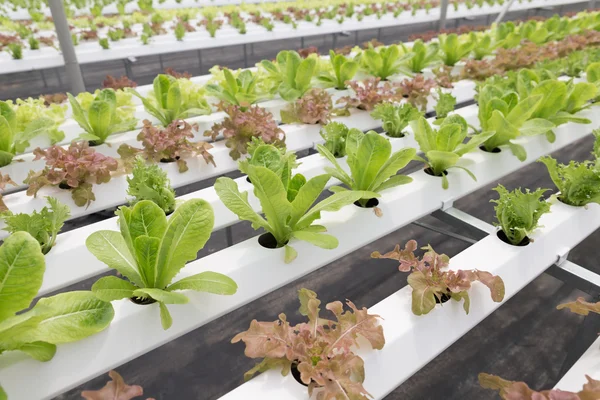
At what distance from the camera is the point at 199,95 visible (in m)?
2.79

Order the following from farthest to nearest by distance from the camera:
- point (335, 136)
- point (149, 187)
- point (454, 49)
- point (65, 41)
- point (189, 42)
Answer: point (189, 42), point (454, 49), point (65, 41), point (335, 136), point (149, 187)

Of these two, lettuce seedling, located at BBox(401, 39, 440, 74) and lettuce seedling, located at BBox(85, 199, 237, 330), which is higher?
lettuce seedling, located at BBox(401, 39, 440, 74)

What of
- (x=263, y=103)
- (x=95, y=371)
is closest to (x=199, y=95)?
(x=263, y=103)

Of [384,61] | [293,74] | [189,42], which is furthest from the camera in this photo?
[189,42]

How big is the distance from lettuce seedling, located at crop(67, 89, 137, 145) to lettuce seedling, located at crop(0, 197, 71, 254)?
0.76m

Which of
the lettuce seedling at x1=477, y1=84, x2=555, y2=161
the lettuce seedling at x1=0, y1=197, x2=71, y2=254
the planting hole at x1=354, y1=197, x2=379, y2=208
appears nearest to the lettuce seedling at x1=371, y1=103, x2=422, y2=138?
the lettuce seedling at x1=477, y1=84, x2=555, y2=161

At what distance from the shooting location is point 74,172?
1.88 m

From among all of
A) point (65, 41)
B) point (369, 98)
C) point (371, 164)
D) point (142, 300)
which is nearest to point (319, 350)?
point (142, 300)

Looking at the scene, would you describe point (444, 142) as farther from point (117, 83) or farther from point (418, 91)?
point (117, 83)

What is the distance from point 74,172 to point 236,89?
1264 mm

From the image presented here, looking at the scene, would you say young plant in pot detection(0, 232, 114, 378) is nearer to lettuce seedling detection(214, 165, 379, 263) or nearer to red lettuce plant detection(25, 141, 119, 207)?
lettuce seedling detection(214, 165, 379, 263)

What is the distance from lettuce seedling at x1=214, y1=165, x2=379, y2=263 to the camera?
Answer: 148 cm

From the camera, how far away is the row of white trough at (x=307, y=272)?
118cm

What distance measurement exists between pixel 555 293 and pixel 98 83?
20.8ft
